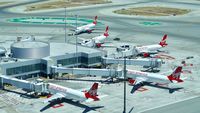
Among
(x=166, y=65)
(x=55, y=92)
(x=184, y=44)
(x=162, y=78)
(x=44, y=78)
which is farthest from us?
(x=184, y=44)

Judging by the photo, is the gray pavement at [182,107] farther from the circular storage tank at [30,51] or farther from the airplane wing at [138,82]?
the circular storage tank at [30,51]

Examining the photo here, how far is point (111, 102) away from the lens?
104m

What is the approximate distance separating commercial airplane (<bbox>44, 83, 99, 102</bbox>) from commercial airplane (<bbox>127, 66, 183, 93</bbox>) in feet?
58.2

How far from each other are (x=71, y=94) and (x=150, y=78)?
25.0 metres

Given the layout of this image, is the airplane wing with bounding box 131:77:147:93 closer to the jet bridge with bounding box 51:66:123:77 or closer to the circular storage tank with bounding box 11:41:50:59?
the jet bridge with bounding box 51:66:123:77

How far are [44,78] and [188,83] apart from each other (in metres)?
39.8

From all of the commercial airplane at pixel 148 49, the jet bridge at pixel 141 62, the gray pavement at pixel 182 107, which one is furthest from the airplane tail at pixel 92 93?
the commercial airplane at pixel 148 49

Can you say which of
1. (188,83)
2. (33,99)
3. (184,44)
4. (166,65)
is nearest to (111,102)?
(33,99)

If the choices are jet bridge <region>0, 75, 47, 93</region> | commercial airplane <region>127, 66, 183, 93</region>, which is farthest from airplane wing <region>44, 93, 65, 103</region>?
commercial airplane <region>127, 66, 183, 93</region>

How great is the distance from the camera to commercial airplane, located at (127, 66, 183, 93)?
11262cm

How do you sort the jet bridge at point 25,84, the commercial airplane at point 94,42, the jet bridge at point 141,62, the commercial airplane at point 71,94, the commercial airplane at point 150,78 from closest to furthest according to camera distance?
the commercial airplane at point 71,94 → the jet bridge at point 25,84 → the commercial airplane at point 150,78 → the jet bridge at point 141,62 → the commercial airplane at point 94,42

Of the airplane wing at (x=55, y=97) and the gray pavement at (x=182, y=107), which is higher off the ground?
the airplane wing at (x=55, y=97)

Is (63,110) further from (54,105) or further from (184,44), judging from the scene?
(184,44)

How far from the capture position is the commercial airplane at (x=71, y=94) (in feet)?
321
